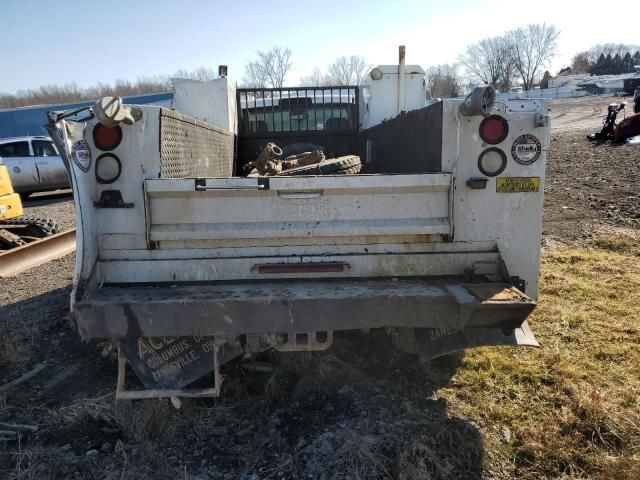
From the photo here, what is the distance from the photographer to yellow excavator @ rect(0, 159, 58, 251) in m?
7.42

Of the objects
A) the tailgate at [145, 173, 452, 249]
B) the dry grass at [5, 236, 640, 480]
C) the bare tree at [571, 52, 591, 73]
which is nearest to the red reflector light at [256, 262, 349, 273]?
the tailgate at [145, 173, 452, 249]

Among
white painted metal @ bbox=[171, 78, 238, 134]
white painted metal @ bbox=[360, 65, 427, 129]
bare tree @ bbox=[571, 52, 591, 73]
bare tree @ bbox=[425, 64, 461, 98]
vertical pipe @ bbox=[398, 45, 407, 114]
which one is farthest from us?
bare tree @ bbox=[571, 52, 591, 73]

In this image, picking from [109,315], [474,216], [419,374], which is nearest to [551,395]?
[419,374]

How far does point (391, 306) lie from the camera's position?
2.49 m

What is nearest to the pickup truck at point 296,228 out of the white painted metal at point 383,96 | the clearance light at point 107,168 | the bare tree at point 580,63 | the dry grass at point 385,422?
the clearance light at point 107,168

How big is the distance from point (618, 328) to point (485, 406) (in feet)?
5.51

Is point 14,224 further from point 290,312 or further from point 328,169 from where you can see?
point 290,312

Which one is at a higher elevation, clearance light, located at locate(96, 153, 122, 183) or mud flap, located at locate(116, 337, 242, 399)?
clearance light, located at locate(96, 153, 122, 183)

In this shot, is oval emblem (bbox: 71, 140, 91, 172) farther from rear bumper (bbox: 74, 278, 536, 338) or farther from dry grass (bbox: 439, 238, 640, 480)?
dry grass (bbox: 439, 238, 640, 480)

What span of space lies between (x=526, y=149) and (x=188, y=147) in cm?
207

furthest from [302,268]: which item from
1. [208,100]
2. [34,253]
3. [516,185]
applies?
[34,253]

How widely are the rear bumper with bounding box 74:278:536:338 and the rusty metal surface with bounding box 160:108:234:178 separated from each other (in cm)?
81

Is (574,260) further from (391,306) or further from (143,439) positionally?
(143,439)

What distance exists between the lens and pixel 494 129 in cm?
278
